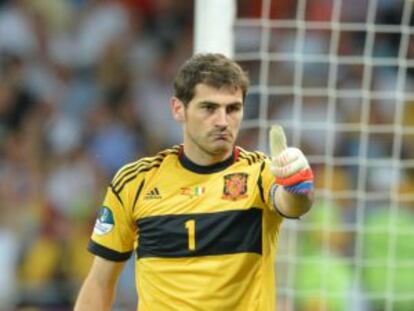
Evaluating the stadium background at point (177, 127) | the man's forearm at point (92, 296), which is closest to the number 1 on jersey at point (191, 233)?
the man's forearm at point (92, 296)

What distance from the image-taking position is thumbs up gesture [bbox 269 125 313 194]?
315 centimetres

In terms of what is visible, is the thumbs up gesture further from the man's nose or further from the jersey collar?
the jersey collar

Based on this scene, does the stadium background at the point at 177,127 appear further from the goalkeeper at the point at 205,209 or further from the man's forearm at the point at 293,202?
the man's forearm at the point at 293,202

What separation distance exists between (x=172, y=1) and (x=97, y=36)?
0.64 metres

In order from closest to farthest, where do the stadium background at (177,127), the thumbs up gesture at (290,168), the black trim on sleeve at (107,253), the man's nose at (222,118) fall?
the thumbs up gesture at (290,168) → the man's nose at (222,118) → the black trim on sleeve at (107,253) → the stadium background at (177,127)

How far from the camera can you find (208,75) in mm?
3578

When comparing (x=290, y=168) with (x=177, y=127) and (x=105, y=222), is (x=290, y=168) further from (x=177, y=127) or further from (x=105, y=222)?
(x=177, y=127)

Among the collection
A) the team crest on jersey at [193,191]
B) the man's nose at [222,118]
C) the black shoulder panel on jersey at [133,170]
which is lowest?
the team crest on jersey at [193,191]

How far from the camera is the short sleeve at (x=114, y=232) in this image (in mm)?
3775

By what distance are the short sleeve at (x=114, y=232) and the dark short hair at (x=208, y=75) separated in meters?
0.43

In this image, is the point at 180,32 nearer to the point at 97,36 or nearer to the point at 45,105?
the point at 97,36

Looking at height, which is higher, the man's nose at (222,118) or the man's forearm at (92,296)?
the man's nose at (222,118)

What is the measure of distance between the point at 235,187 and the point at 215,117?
26 cm

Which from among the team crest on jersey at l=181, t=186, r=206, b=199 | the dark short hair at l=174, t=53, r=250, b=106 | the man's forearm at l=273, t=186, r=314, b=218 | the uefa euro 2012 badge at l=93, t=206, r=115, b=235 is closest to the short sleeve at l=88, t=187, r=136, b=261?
the uefa euro 2012 badge at l=93, t=206, r=115, b=235
